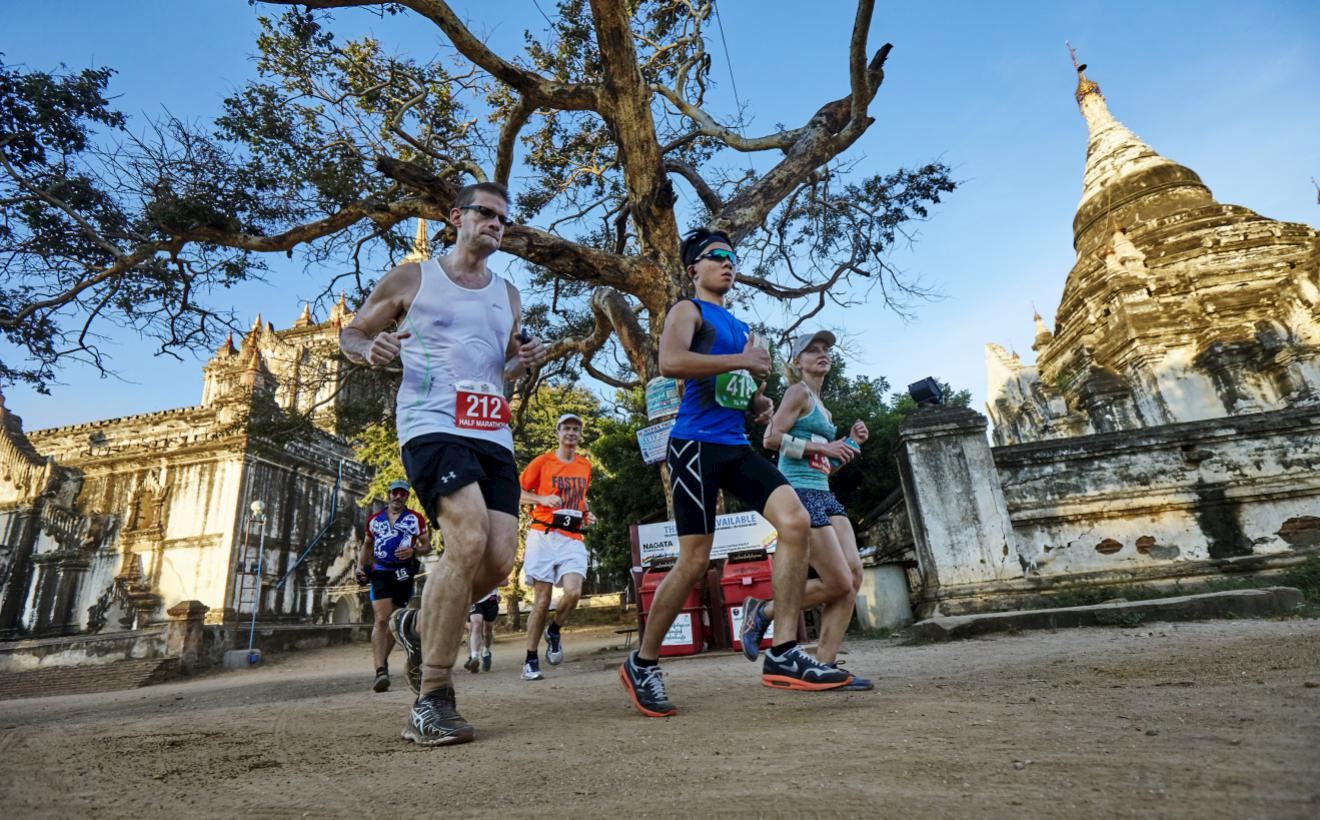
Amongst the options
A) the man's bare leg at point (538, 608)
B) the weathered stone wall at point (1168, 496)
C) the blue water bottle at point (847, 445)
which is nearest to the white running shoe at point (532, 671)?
the man's bare leg at point (538, 608)

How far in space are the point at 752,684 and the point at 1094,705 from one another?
5.72 ft

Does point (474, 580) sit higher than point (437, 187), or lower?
lower

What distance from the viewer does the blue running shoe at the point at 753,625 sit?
350cm

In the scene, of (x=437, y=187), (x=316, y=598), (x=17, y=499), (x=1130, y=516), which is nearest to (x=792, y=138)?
(x=437, y=187)

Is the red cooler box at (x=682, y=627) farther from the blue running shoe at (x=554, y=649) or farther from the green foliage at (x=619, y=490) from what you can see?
the green foliage at (x=619, y=490)

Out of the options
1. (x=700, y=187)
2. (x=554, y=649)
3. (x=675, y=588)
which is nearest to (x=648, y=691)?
(x=675, y=588)

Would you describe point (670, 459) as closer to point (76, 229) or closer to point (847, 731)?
point (847, 731)

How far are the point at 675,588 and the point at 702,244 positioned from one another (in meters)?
1.65

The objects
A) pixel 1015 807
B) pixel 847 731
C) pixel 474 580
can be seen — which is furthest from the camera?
pixel 474 580

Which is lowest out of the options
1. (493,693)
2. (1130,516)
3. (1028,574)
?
(493,693)

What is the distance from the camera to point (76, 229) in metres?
8.73

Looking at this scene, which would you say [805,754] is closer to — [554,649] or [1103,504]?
[554,649]

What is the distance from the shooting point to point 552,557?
6.10 meters

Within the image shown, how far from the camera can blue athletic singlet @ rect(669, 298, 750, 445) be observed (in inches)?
120
